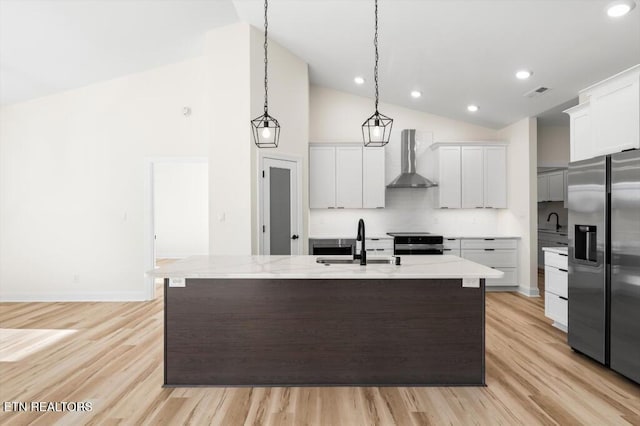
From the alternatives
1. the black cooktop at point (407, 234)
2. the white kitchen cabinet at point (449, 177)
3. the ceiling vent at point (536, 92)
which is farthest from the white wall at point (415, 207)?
the ceiling vent at point (536, 92)

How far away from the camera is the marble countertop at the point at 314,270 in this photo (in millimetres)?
2652

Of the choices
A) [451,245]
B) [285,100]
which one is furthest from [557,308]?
[285,100]

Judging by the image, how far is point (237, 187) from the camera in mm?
4762

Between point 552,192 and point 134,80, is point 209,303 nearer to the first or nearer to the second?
point 134,80

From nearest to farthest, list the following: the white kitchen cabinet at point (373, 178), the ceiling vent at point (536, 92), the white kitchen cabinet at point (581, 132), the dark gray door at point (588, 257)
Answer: the dark gray door at point (588, 257) → the white kitchen cabinet at point (581, 132) → the ceiling vent at point (536, 92) → the white kitchen cabinet at point (373, 178)

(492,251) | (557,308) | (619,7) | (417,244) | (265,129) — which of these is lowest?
(557,308)

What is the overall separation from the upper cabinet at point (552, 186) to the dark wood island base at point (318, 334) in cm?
609

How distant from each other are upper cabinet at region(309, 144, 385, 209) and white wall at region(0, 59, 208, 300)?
6.79ft

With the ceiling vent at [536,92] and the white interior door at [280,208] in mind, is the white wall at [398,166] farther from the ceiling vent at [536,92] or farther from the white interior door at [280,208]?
the ceiling vent at [536,92]

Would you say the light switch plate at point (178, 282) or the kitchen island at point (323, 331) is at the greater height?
the light switch plate at point (178, 282)

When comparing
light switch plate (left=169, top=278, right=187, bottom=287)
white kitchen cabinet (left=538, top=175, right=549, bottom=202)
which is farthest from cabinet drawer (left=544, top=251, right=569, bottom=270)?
white kitchen cabinet (left=538, top=175, right=549, bottom=202)

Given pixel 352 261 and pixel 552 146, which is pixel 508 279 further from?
pixel 352 261

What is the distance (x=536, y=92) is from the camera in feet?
15.9

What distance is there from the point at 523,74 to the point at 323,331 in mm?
3734
